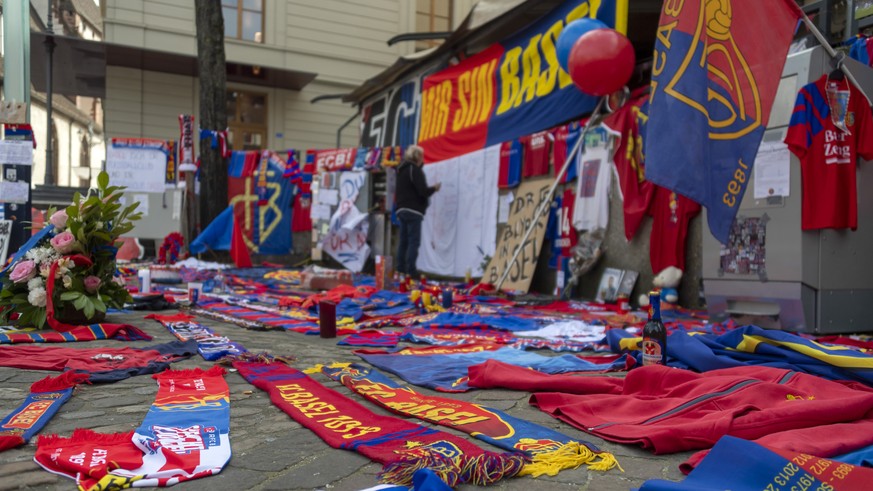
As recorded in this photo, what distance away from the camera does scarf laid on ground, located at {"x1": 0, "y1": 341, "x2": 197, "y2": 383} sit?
323 centimetres

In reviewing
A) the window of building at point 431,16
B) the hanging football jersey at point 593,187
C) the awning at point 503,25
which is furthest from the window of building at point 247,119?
the hanging football jersey at point 593,187

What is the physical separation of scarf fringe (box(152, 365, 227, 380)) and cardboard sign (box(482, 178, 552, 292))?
5.21 metres

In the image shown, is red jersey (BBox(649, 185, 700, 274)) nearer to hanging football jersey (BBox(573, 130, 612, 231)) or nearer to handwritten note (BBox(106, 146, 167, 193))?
hanging football jersey (BBox(573, 130, 612, 231))

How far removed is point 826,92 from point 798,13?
0.97 m

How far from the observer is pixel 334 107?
19203mm

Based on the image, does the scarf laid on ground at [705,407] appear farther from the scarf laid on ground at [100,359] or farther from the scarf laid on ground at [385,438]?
the scarf laid on ground at [100,359]

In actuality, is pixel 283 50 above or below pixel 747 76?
above

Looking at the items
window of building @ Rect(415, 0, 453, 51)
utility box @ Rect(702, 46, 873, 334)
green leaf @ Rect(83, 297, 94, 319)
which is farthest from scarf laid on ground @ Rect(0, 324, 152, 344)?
window of building @ Rect(415, 0, 453, 51)

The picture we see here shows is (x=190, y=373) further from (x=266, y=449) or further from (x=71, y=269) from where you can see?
(x=71, y=269)

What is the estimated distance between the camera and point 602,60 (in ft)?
23.0

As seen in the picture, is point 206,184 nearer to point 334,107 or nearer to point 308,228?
point 308,228

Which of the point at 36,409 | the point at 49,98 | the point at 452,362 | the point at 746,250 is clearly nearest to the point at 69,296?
the point at 36,409

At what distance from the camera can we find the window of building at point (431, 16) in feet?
64.6

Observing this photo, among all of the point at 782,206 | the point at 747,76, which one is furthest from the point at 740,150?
the point at 782,206
